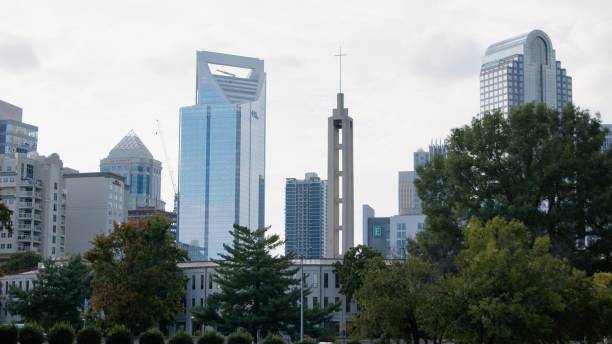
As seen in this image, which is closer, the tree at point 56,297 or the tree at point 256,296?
the tree at point 256,296

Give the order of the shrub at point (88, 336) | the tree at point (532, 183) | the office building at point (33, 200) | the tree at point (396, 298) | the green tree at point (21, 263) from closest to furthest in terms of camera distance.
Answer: the tree at point (396, 298) < the shrub at point (88, 336) < the tree at point (532, 183) < the green tree at point (21, 263) < the office building at point (33, 200)

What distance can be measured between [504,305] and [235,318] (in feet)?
126

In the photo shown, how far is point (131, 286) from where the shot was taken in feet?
254

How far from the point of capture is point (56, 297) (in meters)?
104

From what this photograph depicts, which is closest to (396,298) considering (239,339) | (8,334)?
(239,339)

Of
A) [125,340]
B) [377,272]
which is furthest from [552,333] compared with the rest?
[125,340]

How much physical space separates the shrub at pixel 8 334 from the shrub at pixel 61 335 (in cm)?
251

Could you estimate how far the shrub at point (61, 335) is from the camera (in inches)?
2512

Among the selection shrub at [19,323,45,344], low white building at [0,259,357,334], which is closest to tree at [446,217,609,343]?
shrub at [19,323,45,344]

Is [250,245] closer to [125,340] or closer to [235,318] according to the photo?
[235,318]

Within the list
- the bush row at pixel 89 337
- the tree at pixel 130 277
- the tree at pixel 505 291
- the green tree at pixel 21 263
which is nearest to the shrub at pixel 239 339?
the bush row at pixel 89 337

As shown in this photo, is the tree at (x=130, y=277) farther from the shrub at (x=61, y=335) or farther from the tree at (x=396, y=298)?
the tree at (x=396, y=298)

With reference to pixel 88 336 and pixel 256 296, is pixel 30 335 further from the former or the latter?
pixel 256 296

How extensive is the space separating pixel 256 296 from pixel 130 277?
13.1 meters
